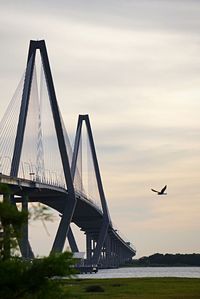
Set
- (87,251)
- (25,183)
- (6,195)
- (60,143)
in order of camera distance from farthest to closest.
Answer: (87,251)
(60,143)
(25,183)
(6,195)

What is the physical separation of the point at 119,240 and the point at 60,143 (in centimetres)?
10656

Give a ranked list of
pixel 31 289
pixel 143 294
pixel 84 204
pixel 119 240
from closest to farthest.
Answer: pixel 31 289, pixel 143 294, pixel 84 204, pixel 119 240

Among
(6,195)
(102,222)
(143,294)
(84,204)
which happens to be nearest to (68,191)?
(84,204)

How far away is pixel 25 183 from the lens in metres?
78.2

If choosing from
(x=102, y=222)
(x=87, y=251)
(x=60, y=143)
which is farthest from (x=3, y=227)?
→ (x=87, y=251)

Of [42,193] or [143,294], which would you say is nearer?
[143,294]

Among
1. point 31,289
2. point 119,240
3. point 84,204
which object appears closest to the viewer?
point 31,289

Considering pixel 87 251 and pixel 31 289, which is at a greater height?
pixel 87 251

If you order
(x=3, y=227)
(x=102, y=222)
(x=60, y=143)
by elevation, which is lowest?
(x=3, y=227)

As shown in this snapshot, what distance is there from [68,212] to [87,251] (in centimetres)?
7412

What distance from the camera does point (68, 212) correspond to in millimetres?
94812

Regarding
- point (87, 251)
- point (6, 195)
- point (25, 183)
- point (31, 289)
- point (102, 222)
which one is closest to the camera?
point (31, 289)

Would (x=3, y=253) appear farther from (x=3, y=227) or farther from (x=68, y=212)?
(x=68, y=212)

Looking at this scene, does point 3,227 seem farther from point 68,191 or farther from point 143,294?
point 68,191
